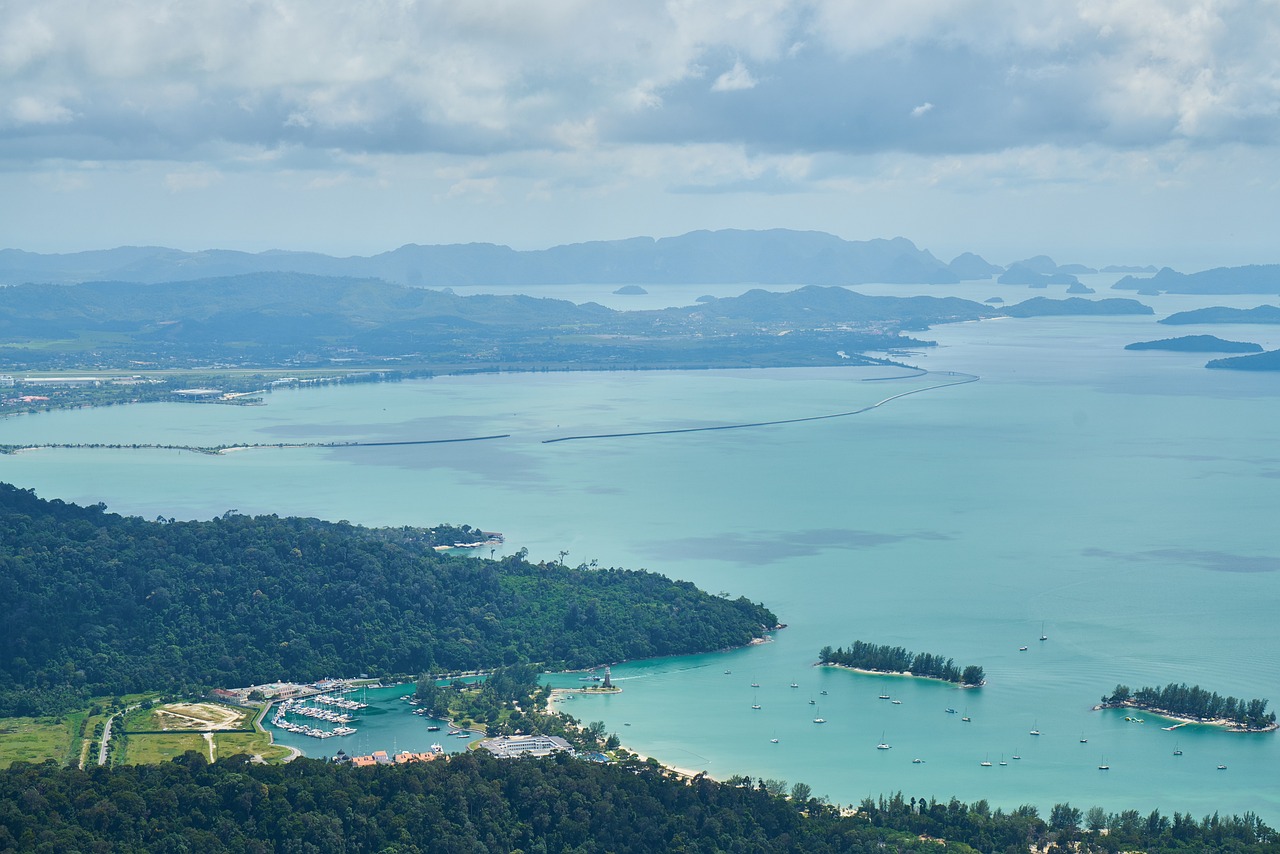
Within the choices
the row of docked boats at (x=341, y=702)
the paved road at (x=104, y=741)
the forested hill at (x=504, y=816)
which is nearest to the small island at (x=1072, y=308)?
the row of docked boats at (x=341, y=702)

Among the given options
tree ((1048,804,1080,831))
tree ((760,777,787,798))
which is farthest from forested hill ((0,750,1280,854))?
tree ((760,777,787,798))

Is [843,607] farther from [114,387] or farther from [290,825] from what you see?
[114,387]

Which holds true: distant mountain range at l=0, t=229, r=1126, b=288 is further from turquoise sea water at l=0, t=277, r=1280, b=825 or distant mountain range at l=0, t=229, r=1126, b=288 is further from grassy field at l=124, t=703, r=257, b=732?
grassy field at l=124, t=703, r=257, b=732

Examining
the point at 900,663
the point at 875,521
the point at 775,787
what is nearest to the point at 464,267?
the point at 875,521

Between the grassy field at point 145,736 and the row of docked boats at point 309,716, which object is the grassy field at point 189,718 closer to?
the grassy field at point 145,736

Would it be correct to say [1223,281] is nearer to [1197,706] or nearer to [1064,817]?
[1197,706]

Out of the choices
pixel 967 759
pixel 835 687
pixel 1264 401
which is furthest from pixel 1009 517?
pixel 1264 401
